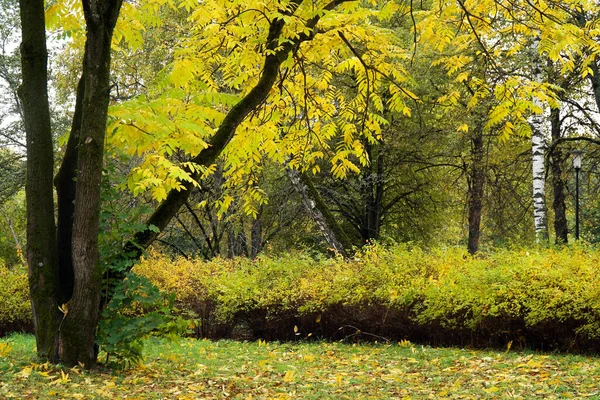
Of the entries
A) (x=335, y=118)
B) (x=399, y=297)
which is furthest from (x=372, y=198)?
(x=399, y=297)

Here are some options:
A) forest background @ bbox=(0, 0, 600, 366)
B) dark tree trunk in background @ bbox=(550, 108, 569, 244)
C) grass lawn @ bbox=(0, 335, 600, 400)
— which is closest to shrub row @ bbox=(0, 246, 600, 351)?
grass lawn @ bbox=(0, 335, 600, 400)

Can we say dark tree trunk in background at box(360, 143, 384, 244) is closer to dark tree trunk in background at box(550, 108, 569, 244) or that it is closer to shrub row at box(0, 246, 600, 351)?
dark tree trunk in background at box(550, 108, 569, 244)

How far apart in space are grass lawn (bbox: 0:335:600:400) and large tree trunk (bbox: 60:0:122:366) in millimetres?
302

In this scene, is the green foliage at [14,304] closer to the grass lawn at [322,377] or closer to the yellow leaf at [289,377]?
the grass lawn at [322,377]

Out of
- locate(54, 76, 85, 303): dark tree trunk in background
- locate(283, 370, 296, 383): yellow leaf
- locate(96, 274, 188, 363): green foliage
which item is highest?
locate(54, 76, 85, 303): dark tree trunk in background

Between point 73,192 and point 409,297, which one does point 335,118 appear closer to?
point 409,297

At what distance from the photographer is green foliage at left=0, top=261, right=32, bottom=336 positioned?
11.1m

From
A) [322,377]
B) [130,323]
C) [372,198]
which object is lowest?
[322,377]

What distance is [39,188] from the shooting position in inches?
203

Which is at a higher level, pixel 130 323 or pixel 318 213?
pixel 318 213

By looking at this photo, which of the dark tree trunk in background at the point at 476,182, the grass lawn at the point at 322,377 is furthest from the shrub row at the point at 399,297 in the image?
the dark tree trunk in background at the point at 476,182

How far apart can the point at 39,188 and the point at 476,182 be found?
521 inches

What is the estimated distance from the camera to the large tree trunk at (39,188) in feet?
16.7

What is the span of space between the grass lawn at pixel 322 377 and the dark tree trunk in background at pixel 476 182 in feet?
31.4
